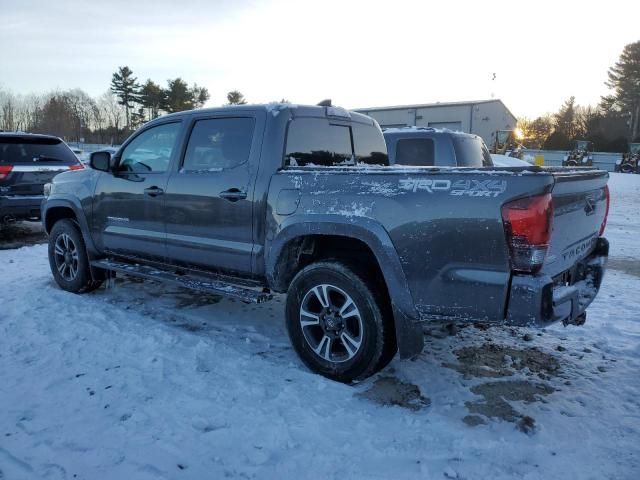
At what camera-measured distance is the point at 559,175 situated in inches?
111

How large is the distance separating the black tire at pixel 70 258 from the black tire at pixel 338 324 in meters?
2.92

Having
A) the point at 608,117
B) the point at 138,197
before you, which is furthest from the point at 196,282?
the point at 608,117

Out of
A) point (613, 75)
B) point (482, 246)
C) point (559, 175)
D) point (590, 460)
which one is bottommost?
point (590, 460)

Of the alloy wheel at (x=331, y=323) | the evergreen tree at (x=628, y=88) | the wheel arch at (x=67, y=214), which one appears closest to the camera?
the alloy wheel at (x=331, y=323)

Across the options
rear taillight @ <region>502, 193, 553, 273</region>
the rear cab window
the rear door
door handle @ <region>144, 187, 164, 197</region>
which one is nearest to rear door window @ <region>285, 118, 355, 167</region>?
the rear cab window

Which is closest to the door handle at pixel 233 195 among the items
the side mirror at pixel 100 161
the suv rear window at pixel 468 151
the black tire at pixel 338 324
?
the black tire at pixel 338 324

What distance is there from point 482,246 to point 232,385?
1898 mm

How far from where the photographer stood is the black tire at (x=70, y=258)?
5430 mm

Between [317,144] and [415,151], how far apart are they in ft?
13.3

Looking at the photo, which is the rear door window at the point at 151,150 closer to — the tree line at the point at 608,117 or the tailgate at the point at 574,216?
the tailgate at the point at 574,216

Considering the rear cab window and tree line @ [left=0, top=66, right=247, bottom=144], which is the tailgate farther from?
tree line @ [left=0, top=66, right=247, bottom=144]

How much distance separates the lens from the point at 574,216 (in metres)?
3.13

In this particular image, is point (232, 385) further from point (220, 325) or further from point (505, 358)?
point (505, 358)

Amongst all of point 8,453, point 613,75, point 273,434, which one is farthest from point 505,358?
point 613,75
